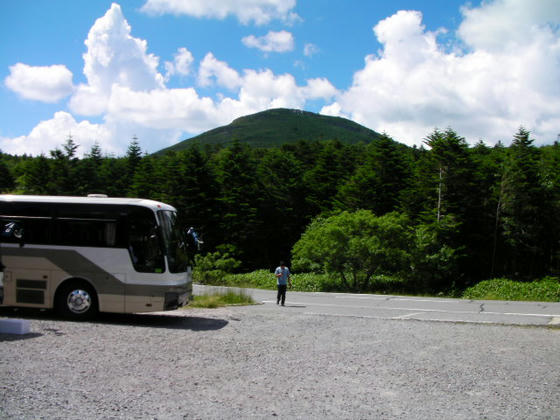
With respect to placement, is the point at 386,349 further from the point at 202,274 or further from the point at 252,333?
the point at 202,274

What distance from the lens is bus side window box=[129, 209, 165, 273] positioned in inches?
495

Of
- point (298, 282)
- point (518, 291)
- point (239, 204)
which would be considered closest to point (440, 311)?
point (518, 291)

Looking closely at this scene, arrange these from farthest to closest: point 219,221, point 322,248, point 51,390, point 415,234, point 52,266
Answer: point 219,221 → point 415,234 → point 322,248 → point 52,266 → point 51,390

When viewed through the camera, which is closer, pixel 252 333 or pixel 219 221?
pixel 252 333

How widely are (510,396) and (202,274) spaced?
2653 centimetres

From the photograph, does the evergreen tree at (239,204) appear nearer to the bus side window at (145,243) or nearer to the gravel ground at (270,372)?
the bus side window at (145,243)

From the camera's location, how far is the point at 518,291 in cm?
3594

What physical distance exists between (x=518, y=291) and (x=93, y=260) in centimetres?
3270

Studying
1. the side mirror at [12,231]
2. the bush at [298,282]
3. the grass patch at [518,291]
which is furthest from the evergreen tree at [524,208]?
the side mirror at [12,231]

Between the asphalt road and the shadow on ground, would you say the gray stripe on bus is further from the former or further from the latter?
the asphalt road

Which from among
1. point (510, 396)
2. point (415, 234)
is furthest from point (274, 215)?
point (510, 396)

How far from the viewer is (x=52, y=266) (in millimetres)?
12758

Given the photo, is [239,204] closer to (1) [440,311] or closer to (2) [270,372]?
(1) [440,311]

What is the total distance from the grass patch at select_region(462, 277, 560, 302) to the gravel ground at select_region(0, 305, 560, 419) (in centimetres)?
2130
